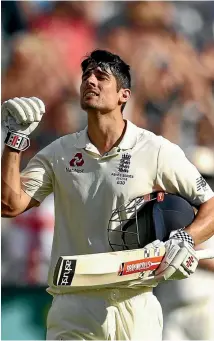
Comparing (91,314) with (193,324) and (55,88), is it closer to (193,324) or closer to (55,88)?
(193,324)

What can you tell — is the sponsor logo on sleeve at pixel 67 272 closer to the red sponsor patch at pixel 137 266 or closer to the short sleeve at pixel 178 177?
the red sponsor patch at pixel 137 266

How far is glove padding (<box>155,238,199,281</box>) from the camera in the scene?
305cm

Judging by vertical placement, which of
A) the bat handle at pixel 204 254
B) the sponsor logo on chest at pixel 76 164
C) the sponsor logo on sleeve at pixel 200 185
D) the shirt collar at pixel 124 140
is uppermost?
the shirt collar at pixel 124 140

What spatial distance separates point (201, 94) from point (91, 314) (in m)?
2.69

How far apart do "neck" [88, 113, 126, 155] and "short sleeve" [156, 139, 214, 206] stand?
7.7 inches

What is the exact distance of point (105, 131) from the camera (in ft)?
10.8

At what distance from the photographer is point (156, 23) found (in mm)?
5645

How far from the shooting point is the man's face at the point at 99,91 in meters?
3.22

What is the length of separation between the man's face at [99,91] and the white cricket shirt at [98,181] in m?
0.14

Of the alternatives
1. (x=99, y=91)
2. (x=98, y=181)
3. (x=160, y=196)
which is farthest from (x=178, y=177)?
(x=99, y=91)

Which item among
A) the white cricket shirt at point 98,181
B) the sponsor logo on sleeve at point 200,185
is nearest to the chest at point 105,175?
the white cricket shirt at point 98,181

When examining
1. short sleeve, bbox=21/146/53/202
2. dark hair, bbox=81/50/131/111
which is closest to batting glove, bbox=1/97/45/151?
short sleeve, bbox=21/146/53/202

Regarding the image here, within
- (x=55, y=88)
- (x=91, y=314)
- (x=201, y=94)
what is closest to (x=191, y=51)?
(x=201, y=94)

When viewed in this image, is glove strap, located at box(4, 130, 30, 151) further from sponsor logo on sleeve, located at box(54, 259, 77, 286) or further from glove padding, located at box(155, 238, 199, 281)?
glove padding, located at box(155, 238, 199, 281)
